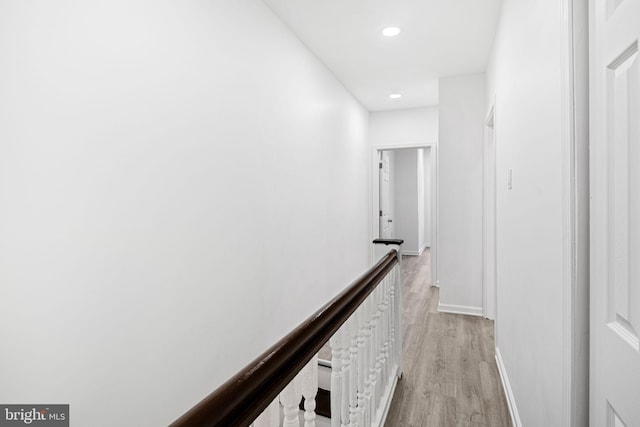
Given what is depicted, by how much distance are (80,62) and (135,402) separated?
1.35 m

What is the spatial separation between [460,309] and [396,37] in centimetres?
290

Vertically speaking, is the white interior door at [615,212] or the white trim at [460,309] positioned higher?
the white interior door at [615,212]

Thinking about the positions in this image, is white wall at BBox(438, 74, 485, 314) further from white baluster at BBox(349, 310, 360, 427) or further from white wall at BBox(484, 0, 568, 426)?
white baluster at BBox(349, 310, 360, 427)

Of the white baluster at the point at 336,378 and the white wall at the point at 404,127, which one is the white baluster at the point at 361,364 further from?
the white wall at the point at 404,127

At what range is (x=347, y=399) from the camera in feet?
3.95

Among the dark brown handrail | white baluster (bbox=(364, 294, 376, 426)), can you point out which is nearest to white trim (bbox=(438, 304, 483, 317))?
white baluster (bbox=(364, 294, 376, 426))

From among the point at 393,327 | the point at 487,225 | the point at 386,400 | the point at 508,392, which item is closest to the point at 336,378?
the point at 386,400

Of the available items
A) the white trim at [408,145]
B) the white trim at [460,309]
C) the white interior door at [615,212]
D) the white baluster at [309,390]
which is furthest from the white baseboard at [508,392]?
the white trim at [408,145]

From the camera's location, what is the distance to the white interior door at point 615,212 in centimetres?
67

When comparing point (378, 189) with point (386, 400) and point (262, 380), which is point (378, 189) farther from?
point (262, 380)

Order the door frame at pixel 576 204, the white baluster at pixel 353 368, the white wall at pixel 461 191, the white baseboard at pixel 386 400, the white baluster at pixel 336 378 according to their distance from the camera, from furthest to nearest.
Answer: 1. the white wall at pixel 461 191
2. the white baseboard at pixel 386 400
3. the white baluster at pixel 353 368
4. the white baluster at pixel 336 378
5. the door frame at pixel 576 204

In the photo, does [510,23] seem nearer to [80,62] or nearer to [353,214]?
[80,62]

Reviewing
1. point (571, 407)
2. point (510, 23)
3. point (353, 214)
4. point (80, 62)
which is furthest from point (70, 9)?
point (353, 214)

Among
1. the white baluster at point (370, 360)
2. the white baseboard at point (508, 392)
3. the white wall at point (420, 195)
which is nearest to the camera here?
the white baluster at point (370, 360)
